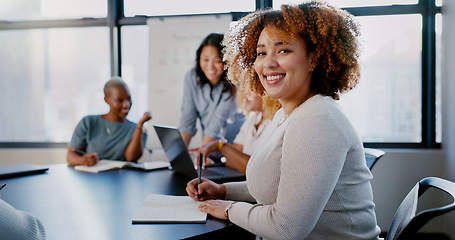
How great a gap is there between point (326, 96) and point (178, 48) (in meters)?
2.63

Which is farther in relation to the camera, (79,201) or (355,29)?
(79,201)

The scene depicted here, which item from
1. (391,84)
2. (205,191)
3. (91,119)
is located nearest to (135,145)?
(91,119)

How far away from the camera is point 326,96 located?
1090 mm

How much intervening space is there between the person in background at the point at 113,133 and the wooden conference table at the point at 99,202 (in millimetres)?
391

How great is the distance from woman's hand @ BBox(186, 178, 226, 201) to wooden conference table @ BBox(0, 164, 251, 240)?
0.15m

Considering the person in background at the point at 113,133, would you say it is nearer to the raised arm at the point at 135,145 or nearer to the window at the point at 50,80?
the raised arm at the point at 135,145

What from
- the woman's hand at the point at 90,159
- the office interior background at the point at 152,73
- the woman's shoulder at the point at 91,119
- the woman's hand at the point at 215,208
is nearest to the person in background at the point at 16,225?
the woman's hand at the point at 215,208

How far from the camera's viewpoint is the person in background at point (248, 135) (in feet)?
6.19

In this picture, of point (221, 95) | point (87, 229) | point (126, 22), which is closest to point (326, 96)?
point (87, 229)

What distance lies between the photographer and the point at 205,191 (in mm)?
1353

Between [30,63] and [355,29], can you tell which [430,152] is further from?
[30,63]

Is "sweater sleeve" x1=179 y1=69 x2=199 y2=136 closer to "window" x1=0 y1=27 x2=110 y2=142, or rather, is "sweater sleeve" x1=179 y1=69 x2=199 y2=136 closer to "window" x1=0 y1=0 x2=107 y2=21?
"window" x1=0 y1=27 x2=110 y2=142

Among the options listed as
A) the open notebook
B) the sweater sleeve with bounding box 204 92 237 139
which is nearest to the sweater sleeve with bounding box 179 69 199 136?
the sweater sleeve with bounding box 204 92 237 139

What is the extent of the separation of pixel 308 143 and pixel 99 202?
0.83m
